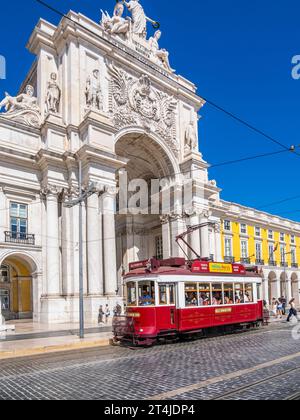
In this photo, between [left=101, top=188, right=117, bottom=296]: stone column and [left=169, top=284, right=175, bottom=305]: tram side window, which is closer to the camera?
[left=169, top=284, right=175, bottom=305]: tram side window

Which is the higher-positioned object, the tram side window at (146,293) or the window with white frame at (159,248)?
the window with white frame at (159,248)

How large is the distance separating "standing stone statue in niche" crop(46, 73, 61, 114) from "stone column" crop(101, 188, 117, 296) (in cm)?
732

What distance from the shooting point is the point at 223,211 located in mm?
44344

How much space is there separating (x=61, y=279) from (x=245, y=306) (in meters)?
12.8

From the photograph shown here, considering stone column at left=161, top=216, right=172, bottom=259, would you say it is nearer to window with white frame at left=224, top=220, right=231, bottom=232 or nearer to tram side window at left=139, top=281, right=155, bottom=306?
window with white frame at left=224, top=220, right=231, bottom=232

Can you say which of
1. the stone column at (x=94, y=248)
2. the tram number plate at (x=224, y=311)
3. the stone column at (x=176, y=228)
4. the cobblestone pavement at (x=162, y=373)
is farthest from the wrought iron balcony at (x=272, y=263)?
the cobblestone pavement at (x=162, y=373)

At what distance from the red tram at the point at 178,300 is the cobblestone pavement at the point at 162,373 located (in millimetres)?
1055

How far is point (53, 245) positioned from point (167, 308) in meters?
13.2

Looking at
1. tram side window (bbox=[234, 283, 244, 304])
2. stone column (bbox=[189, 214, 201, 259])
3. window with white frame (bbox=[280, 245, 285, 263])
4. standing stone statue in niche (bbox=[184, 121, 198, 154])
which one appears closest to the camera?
tram side window (bbox=[234, 283, 244, 304])

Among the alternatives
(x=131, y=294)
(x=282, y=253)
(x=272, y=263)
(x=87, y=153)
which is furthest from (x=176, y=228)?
(x=282, y=253)

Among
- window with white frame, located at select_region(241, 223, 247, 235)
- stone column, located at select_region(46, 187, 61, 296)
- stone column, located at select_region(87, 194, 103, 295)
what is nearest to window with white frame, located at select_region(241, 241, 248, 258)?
window with white frame, located at select_region(241, 223, 247, 235)

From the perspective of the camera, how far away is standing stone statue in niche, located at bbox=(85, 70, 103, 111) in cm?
2914

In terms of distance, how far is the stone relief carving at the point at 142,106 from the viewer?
107 ft

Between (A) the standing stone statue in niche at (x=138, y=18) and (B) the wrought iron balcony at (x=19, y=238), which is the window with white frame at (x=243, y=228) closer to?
(A) the standing stone statue in niche at (x=138, y=18)
